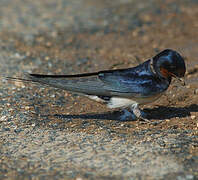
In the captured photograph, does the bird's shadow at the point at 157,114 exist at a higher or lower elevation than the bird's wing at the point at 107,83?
lower

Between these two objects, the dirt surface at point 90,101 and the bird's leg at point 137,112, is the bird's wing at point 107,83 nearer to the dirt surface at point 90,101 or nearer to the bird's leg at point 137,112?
the bird's leg at point 137,112

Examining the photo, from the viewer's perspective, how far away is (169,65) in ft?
15.9

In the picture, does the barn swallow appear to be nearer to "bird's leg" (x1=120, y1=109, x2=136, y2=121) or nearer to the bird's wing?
the bird's wing

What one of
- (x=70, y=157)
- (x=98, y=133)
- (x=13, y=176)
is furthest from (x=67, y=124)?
(x=13, y=176)

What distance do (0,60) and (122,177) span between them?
3.85 metres

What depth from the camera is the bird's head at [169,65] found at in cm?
482

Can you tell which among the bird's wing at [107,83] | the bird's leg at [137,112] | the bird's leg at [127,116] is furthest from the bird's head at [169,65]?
the bird's leg at [127,116]

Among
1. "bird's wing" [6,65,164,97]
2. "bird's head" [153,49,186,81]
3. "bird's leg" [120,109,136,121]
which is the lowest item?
"bird's leg" [120,109,136,121]

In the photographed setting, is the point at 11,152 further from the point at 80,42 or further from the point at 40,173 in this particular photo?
the point at 80,42

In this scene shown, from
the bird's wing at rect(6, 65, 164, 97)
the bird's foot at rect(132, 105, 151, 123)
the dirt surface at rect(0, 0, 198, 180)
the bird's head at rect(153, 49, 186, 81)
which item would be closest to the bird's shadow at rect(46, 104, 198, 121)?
the dirt surface at rect(0, 0, 198, 180)

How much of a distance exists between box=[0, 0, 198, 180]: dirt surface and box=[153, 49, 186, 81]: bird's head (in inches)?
20.4

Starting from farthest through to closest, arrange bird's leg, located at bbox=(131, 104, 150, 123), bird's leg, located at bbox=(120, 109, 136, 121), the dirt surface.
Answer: bird's leg, located at bbox=(120, 109, 136, 121)
bird's leg, located at bbox=(131, 104, 150, 123)
the dirt surface

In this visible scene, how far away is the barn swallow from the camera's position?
482cm

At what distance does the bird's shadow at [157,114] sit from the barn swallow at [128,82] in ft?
0.86
